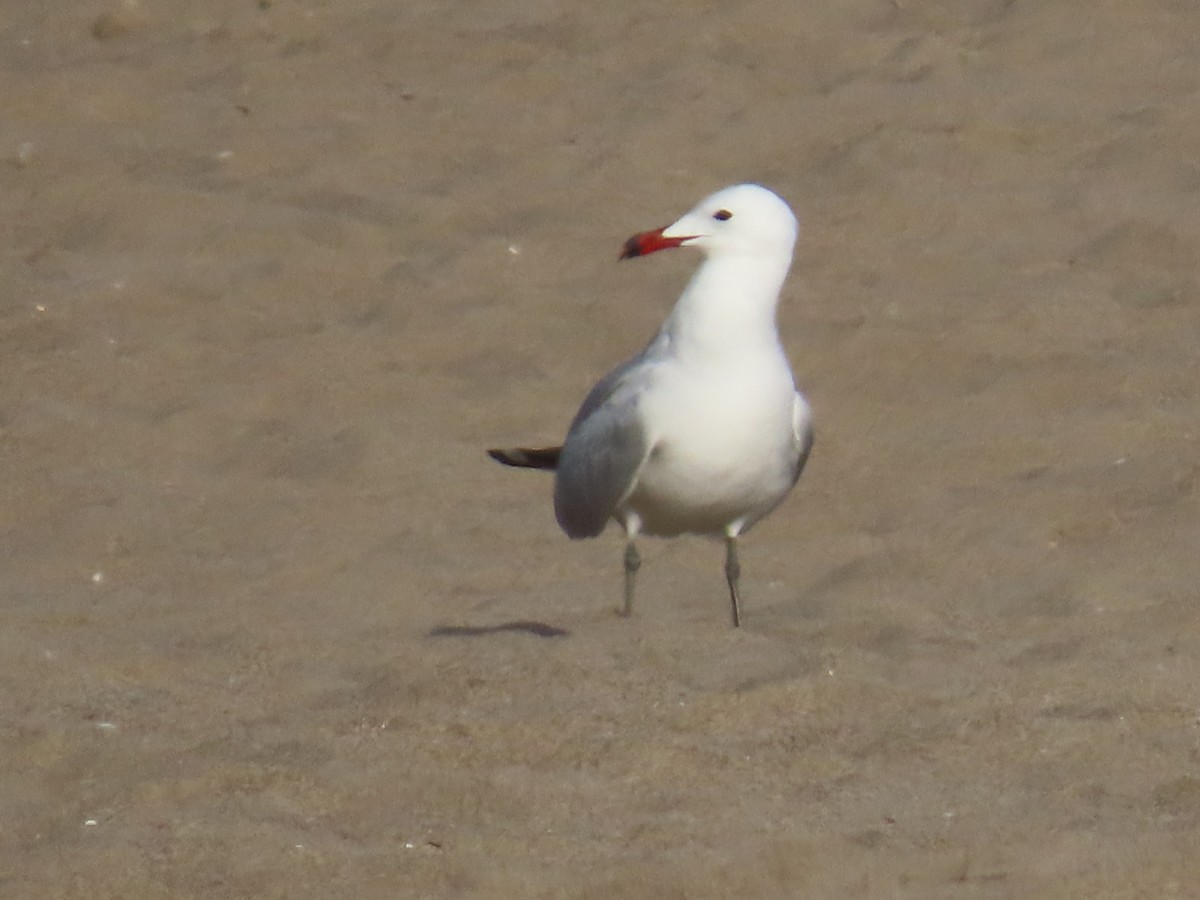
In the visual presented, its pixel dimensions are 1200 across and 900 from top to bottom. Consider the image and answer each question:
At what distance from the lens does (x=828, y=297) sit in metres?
7.56

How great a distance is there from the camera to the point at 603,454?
525 centimetres

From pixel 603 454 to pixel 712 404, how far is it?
1.21ft

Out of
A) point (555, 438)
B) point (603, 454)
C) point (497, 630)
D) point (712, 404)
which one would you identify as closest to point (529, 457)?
point (555, 438)

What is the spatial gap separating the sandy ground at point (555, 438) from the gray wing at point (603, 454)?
0.90ft

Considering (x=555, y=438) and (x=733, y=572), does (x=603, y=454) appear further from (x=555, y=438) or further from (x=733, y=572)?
(x=555, y=438)

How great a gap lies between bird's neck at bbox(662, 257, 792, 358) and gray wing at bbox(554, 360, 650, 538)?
19cm

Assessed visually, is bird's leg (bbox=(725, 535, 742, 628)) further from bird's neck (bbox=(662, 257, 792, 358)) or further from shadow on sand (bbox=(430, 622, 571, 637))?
bird's neck (bbox=(662, 257, 792, 358))

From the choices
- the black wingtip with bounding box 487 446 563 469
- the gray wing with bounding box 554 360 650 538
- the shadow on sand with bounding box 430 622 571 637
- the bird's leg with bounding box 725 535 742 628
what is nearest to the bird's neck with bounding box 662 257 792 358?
the gray wing with bounding box 554 360 650 538

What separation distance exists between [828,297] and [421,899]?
166 inches

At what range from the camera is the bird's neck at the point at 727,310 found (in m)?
5.02

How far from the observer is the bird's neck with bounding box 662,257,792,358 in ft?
16.5

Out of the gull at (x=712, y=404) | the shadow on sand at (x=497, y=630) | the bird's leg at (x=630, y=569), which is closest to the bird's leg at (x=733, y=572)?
the gull at (x=712, y=404)

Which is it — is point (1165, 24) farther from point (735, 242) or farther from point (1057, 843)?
point (1057, 843)

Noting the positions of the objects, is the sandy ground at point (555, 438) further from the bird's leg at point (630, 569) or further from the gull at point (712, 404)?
the gull at point (712, 404)
